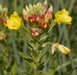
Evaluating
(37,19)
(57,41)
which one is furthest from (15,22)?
(57,41)

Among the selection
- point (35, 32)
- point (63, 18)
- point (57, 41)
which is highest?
point (63, 18)

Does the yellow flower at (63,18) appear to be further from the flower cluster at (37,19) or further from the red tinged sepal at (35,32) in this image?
the red tinged sepal at (35,32)

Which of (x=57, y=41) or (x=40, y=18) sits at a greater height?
(x=40, y=18)

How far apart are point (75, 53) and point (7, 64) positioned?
1293 millimetres

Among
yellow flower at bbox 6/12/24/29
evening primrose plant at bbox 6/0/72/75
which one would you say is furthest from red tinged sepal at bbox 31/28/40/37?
yellow flower at bbox 6/12/24/29

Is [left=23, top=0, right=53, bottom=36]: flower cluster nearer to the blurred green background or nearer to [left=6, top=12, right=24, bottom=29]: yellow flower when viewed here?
[left=6, top=12, right=24, bottom=29]: yellow flower

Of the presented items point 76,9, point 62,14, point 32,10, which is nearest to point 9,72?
point 32,10

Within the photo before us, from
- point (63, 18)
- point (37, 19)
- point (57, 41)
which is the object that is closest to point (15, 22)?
point (37, 19)

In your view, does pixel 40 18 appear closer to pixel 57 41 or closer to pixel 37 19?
pixel 37 19

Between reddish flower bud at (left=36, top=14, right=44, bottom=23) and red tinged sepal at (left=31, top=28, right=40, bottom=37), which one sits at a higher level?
reddish flower bud at (left=36, top=14, right=44, bottom=23)

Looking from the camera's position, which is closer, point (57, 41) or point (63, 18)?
point (63, 18)

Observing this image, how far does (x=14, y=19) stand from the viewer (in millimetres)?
989

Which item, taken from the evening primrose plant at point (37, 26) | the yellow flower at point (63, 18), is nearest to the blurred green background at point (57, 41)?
the evening primrose plant at point (37, 26)

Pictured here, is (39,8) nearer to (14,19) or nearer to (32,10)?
(32,10)
